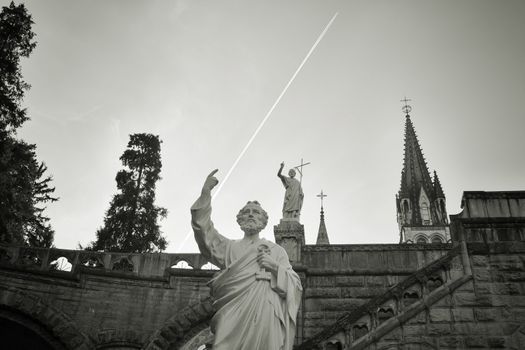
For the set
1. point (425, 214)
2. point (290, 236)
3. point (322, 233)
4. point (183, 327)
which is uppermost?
point (425, 214)

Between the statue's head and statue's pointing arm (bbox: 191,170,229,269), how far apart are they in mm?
257

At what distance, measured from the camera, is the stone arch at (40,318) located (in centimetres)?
1219

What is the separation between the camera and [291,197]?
1352 centimetres

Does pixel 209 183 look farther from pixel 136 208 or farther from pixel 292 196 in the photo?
pixel 136 208

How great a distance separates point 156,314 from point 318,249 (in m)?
4.46

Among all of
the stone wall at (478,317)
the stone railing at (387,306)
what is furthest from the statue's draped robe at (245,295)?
the stone wall at (478,317)

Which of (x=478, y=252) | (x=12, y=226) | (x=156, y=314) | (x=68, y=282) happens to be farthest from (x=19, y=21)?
(x=478, y=252)

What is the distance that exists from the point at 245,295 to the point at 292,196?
9129 mm

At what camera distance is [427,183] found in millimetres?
69625

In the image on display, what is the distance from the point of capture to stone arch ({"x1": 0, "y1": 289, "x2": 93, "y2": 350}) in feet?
40.0

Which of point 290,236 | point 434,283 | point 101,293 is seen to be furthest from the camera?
point 101,293

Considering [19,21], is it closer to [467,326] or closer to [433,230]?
[467,326]

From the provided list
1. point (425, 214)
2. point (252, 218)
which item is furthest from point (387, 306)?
point (425, 214)

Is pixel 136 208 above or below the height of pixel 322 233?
below
